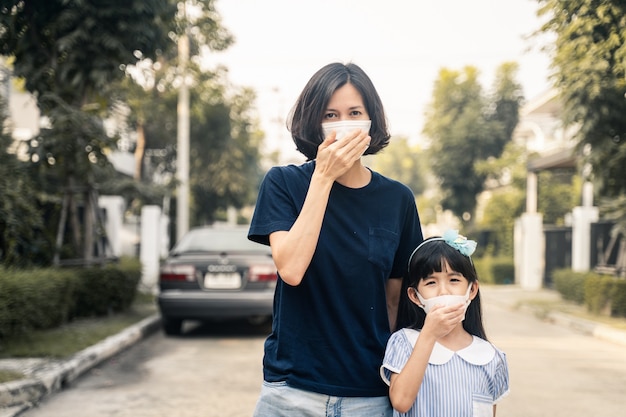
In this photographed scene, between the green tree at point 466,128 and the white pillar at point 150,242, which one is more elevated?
the green tree at point 466,128

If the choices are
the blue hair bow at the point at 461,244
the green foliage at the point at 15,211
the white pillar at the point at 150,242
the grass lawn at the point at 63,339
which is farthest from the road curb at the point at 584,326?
the blue hair bow at the point at 461,244

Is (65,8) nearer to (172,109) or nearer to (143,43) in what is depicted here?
(143,43)

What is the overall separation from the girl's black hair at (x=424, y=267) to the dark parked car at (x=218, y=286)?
754cm

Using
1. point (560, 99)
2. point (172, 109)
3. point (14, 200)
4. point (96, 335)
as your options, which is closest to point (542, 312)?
point (560, 99)

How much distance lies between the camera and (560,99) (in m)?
11.5

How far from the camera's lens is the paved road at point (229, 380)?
240 inches

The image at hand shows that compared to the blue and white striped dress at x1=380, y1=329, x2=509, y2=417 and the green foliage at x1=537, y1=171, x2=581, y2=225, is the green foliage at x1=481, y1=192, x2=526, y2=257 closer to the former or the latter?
the green foliage at x1=537, y1=171, x2=581, y2=225

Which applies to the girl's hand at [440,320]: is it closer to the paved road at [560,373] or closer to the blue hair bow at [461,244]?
the blue hair bow at [461,244]

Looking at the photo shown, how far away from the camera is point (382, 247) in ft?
7.07

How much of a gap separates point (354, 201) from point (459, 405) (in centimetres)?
69

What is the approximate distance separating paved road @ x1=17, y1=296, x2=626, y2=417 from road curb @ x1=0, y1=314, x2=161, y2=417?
3.7 inches

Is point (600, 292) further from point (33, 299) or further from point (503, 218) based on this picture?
point (503, 218)

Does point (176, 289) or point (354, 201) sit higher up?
point (354, 201)

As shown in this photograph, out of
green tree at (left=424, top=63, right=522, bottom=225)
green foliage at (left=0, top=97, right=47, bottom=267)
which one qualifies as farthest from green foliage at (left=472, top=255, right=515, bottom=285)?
green foliage at (left=0, top=97, right=47, bottom=267)
